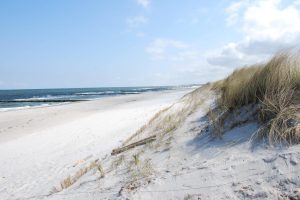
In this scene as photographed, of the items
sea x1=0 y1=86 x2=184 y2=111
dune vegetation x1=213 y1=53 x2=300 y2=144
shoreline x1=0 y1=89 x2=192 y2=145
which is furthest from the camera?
sea x1=0 y1=86 x2=184 y2=111

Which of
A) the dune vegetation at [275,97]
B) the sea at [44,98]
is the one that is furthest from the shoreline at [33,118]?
the sea at [44,98]

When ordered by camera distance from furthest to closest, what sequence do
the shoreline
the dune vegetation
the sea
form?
the sea < the shoreline < the dune vegetation

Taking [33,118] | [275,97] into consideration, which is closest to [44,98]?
[33,118]

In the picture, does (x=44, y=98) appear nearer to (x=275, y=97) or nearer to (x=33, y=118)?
(x=33, y=118)

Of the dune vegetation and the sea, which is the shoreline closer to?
the dune vegetation

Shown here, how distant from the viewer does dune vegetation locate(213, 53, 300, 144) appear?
3.65 metres

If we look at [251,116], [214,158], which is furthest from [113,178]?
[251,116]

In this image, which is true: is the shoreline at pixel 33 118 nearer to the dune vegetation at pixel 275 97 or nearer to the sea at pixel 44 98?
the dune vegetation at pixel 275 97

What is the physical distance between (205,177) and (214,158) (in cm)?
42

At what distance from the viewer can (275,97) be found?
13.9 feet

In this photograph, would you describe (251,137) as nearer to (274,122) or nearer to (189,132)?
(274,122)

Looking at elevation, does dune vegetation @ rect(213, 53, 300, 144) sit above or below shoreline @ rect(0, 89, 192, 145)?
above

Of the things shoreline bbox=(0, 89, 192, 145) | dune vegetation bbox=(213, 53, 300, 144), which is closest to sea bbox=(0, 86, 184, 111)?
shoreline bbox=(0, 89, 192, 145)

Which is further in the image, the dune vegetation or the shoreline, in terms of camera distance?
the shoreline
